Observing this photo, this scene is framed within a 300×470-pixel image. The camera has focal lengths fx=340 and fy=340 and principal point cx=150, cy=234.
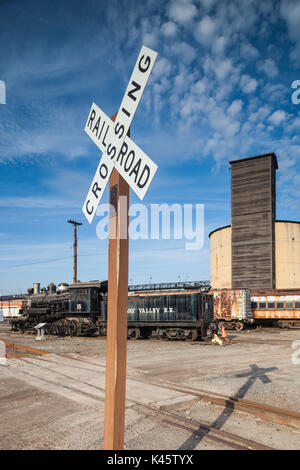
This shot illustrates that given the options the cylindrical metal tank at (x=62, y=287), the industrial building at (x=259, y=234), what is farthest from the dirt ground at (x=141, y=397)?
the industrial building at (x=259, y=234)

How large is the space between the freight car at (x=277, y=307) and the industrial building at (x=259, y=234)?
325 inches

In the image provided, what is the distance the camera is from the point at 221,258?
147 ft

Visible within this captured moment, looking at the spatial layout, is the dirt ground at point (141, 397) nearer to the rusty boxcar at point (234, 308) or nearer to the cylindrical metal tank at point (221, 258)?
the rusty boxcar at point (234, 308)

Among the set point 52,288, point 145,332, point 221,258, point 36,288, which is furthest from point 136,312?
point 221,258

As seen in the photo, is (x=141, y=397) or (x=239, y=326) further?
(x=239, y=326)

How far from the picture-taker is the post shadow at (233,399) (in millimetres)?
5113

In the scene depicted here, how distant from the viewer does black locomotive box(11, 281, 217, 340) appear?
20625 millimetres

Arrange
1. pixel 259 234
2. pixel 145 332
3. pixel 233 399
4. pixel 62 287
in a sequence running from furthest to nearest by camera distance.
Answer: pixel 259 234 → pixel 62 287 → pixel 145 332 → pixel 233 399

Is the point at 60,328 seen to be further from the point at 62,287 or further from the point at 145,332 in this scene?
the point at 145,332

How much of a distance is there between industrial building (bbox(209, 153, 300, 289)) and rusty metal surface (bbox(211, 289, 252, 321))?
1055 centimetres

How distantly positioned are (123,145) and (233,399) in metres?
6.38
